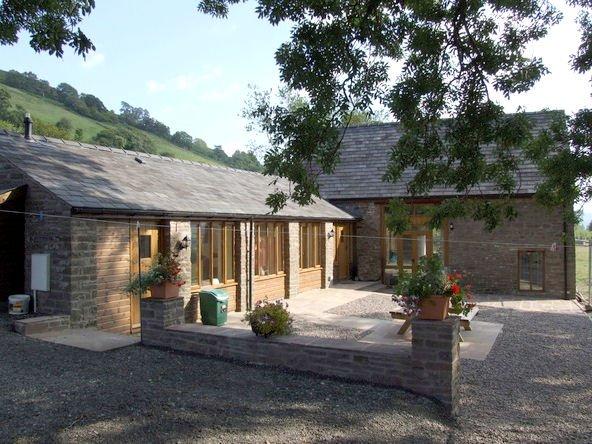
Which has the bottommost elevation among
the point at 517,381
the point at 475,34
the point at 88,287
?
the point at 517,381

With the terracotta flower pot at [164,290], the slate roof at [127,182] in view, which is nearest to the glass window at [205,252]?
the slate roof at [127,182]

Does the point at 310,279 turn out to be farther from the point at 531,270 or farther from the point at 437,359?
the point at 437,359

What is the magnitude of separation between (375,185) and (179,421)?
659 inches

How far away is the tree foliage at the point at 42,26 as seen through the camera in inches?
241

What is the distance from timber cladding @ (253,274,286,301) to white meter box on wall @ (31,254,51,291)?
6.21 metres

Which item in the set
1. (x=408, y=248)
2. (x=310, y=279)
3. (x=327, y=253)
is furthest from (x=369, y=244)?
(x=310, y=279)

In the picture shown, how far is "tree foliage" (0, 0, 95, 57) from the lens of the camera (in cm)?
613

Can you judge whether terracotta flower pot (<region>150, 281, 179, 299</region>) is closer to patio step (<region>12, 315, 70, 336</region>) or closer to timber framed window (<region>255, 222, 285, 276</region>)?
patio step (<region>12, 315, 70, 336</region>)

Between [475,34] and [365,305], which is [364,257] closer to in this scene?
[365,305]

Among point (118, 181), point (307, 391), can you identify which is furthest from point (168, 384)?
point (118, 181)

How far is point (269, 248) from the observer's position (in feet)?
51.4

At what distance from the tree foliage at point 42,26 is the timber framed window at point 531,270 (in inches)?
639

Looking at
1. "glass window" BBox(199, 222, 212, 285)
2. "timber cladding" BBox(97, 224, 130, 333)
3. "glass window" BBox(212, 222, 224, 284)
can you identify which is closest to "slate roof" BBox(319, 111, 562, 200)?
"glass window" BBox(212, 222, 224, 284)

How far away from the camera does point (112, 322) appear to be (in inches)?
387
